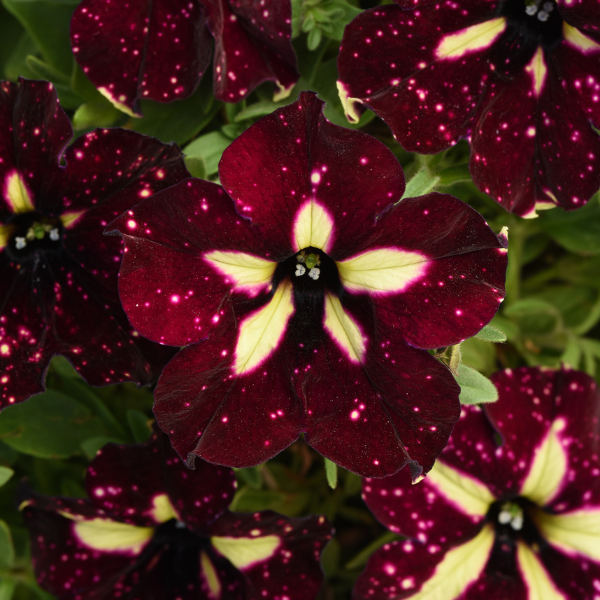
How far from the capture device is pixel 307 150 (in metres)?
0.67

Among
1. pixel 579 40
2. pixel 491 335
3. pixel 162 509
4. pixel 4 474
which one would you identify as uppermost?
pixel 579 40

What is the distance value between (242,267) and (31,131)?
0.95 feet

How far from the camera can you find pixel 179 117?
962mm

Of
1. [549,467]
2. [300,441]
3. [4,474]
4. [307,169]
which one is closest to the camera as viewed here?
[307,169]

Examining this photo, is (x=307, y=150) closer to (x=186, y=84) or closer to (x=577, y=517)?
(x=186, y=84)

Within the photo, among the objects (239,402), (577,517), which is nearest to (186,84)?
(239,402)

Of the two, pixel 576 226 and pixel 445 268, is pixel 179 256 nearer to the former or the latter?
pixel 445 268

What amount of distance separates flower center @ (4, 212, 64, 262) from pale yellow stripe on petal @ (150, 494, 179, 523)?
0.37 meters

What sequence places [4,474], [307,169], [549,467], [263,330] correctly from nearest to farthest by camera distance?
[307,169] → [263,330] → [4,474] → [549,467]

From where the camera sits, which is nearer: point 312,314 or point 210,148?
point 312,314

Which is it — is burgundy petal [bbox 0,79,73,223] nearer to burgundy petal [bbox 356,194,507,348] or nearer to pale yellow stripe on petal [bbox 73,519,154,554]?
burgundy petal [bbox 356,194,507,348]

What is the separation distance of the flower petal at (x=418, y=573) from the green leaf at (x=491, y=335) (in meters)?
0.36

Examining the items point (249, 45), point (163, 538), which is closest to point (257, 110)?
point (249, 45)

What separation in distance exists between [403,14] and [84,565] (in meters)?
0.85
